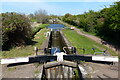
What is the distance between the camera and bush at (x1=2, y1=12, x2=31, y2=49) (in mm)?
11523

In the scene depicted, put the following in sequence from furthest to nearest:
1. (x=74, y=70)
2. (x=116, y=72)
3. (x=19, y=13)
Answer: (x=19, y=13), (x=74, y=70), (x=116, y=72)

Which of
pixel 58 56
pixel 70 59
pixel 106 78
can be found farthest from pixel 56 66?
pixel 106 78

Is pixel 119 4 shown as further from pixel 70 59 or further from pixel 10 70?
pixel 10 70

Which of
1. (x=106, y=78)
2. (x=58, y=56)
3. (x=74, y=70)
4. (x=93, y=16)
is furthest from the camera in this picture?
(x=93, y=16)

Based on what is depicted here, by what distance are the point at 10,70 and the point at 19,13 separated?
743cm

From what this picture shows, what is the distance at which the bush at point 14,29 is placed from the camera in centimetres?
1152

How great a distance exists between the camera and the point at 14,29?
12.1 meters

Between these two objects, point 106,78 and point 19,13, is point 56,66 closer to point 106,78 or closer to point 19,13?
point 106,78

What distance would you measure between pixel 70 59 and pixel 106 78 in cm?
313

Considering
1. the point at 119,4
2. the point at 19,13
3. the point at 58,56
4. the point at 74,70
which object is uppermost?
the point at 119,4

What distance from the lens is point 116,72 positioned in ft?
23.6

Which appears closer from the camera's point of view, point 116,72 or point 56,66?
point 116,72

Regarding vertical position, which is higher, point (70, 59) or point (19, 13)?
point (19, 13)

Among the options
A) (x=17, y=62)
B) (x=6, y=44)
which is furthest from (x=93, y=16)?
(x=17, y=62)
